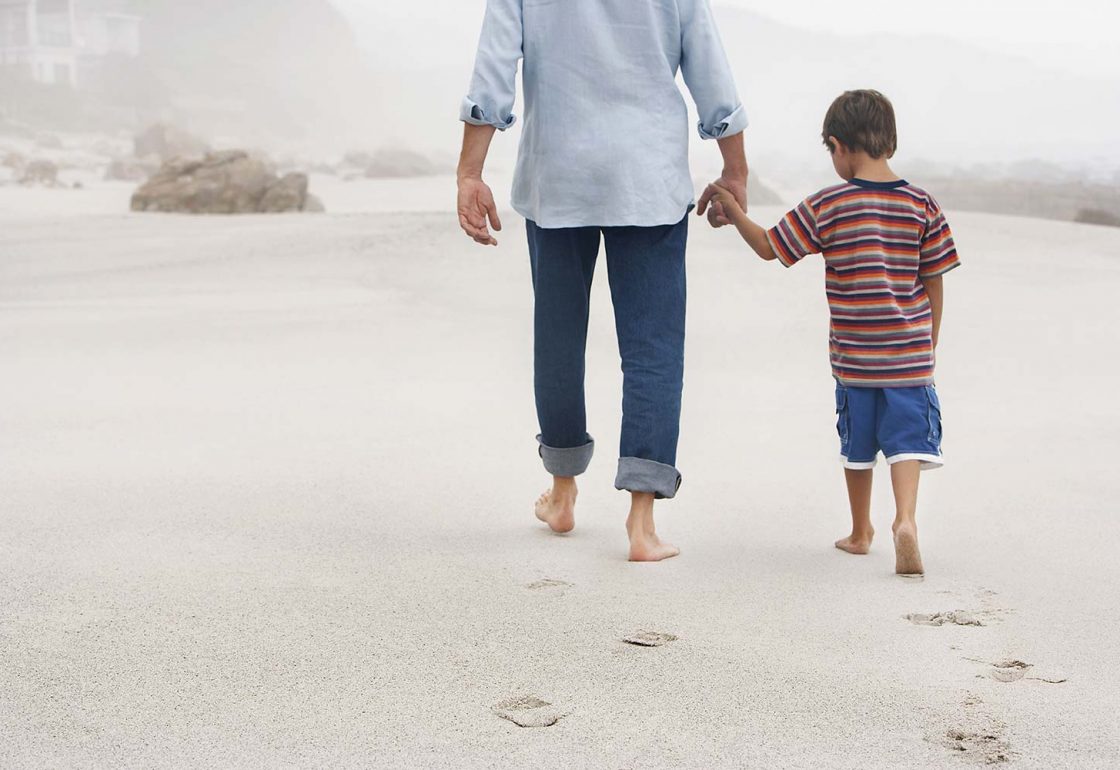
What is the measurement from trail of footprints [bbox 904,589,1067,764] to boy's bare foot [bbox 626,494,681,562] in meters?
0.49

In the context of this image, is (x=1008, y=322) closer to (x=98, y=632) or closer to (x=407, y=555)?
(x=407, y=555)

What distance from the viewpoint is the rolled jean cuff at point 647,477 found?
2324 millimetres

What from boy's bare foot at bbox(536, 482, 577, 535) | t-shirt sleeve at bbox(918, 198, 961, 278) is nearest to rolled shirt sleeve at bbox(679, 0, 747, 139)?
t-shirt sleeve at bbox(918, 198, 961, 278)

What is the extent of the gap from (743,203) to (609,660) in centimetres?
102

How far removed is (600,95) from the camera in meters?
2.29

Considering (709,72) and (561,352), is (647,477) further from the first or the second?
(709,72)

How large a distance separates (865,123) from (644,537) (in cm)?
81

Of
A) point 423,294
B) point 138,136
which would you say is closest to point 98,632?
point 423,294

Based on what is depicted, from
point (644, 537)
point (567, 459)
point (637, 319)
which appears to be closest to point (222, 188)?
point (567, 459)

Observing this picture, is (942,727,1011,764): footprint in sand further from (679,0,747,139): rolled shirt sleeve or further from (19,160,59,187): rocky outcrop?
(19,160,59,187): rocky outcrop

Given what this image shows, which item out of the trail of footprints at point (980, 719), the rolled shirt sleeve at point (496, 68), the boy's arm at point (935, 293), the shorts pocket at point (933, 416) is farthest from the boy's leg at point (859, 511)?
the rolled shirt sleeve at point (496, 68)

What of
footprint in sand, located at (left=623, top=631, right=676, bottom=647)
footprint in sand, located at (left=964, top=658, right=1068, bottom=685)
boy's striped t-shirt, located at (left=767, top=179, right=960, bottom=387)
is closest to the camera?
footprint in sand, located at (left=964, top=658, right=1068, bottom=685)

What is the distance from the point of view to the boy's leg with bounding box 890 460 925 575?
2176 millimetres

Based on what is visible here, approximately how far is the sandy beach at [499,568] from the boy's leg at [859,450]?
2.4 inches
